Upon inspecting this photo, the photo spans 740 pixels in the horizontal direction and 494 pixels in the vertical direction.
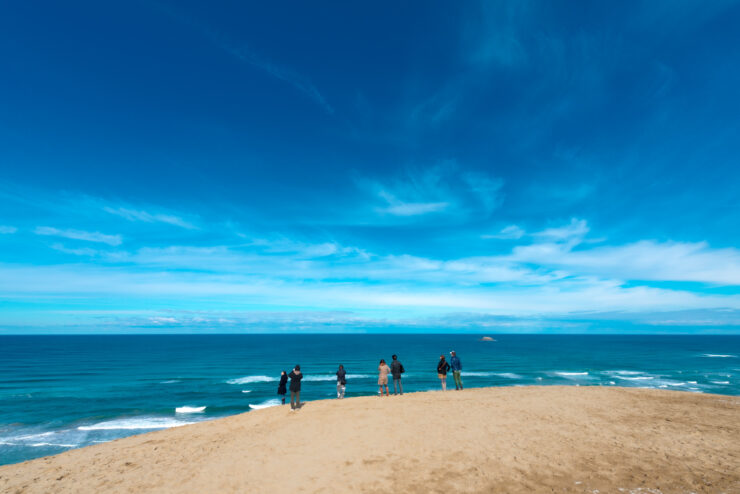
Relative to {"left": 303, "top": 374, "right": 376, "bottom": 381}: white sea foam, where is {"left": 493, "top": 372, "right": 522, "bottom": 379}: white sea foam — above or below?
below

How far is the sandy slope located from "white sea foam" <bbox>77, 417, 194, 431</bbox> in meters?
13.5

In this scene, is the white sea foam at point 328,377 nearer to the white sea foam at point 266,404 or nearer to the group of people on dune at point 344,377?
the white sea foam at point 266,404

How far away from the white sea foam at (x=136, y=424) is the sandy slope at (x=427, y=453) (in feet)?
44.2

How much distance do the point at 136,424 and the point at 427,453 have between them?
26232mm

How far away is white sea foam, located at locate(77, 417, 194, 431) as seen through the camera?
25.2m

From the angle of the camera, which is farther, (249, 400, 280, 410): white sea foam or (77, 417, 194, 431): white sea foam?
(249, 400, 280, 410): white sea foam

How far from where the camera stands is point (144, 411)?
30281 mm

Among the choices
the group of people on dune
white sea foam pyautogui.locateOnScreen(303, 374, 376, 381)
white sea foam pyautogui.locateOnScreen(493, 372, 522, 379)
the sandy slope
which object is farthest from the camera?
white sea foam pyautogui.locateOnScreen(493, 372, 522, 379)

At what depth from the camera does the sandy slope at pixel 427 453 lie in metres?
8.81

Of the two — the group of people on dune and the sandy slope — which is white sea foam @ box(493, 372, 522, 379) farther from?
the sandy slope

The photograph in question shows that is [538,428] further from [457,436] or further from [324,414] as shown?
[324,414]

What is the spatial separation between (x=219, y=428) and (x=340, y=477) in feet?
27.2

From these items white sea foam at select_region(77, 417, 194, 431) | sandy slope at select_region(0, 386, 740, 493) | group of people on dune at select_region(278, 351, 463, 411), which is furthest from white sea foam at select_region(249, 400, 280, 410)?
sandy slope at select_region(0, 386, 740, 493)

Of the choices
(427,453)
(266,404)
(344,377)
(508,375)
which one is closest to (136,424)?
(266,404)
